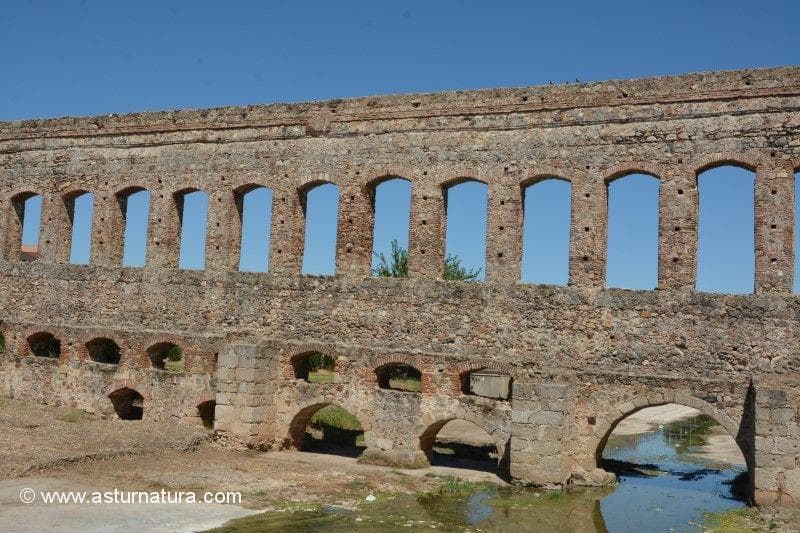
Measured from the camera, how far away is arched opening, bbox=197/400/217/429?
1941 cm

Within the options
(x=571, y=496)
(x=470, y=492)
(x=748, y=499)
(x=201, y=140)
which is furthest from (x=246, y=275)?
(x=748, y=499)

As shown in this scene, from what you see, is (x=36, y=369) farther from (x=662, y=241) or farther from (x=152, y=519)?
(x=662, y=241)

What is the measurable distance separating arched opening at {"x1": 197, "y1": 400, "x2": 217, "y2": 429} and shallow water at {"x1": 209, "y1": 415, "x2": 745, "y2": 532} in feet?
21.6

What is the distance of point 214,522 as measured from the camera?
12.4 metres

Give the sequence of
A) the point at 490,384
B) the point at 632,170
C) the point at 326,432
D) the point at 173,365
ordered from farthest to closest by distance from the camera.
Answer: the point at 173,365 → the point at 490,384 → the point at 326,432 → the point at 632,170

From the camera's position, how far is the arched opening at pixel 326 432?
61.6 feet

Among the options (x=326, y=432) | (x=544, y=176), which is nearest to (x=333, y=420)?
(x=326, y=432)

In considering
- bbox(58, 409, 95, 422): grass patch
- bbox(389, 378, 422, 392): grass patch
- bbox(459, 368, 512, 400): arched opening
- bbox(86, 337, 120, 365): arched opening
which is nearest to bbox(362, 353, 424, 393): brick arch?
bbox(459, 368, 512, 400): arched opening

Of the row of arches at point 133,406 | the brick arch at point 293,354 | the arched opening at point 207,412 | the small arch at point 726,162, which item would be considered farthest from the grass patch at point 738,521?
the row of arches at point 133,406

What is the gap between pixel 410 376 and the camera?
1346 inches

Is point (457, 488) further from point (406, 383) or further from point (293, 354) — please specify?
point (406, 383)

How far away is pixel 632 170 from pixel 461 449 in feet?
26.6

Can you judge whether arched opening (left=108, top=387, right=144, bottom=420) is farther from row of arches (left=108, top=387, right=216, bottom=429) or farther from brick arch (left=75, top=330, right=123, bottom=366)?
brick arch (left=75, top=330, right=123, bottom=366)

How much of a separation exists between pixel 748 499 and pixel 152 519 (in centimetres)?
1037
